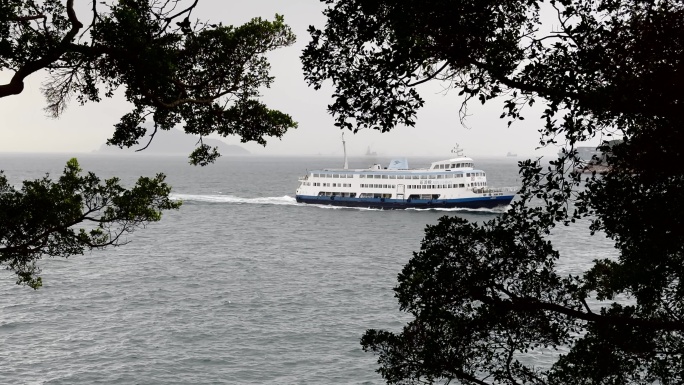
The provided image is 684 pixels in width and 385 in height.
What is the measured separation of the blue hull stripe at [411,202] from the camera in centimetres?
7881

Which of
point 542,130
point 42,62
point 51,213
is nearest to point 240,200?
point 51,213

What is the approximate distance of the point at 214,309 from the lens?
36750 mm

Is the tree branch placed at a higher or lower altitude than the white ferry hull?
higher

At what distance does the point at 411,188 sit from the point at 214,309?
48.9 m

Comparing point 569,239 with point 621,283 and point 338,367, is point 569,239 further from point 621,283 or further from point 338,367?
point 621,283

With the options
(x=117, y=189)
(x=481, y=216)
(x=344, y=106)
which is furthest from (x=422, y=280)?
(x=481, y=216)

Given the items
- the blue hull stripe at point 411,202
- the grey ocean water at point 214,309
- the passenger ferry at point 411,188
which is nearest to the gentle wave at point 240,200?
the blue hull stripe at point 411,202

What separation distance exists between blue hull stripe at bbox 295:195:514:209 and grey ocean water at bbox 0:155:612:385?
13.6m

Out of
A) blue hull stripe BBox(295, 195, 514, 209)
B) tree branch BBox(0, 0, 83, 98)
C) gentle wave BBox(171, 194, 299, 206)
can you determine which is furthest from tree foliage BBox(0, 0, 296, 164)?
gentle wave BBox(171, 194, 299, 206)

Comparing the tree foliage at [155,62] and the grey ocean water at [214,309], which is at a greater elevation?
the tree foliage at [155,62]

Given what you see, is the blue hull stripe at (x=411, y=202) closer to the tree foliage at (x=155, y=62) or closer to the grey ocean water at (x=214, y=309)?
the grey ocean water at (x=214, y=309)

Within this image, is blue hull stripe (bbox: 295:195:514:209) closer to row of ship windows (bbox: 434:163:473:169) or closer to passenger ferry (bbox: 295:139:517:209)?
passenger ferry (bbox: 295:139:517:209)

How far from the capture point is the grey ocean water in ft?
92.8

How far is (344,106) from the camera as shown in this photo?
7.90 meters
